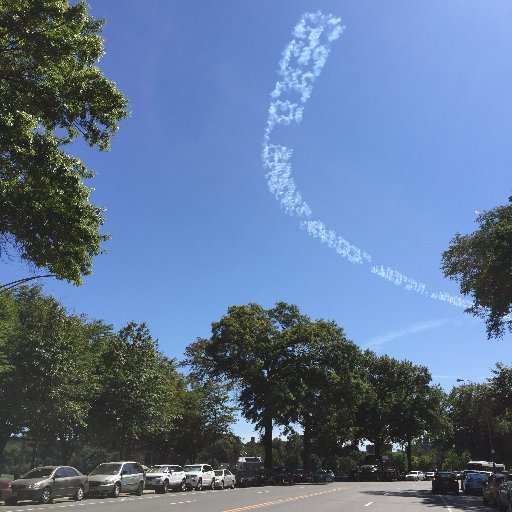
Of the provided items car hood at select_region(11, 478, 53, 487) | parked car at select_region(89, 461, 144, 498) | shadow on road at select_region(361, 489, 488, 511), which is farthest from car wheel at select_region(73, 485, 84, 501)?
shadow on road at select_region(361, 489, 488, 511)

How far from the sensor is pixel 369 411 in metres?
74.9

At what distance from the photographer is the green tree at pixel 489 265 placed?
1250 inches

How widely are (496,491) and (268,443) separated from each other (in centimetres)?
2586

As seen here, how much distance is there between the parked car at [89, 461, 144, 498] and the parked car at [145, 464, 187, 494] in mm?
1908

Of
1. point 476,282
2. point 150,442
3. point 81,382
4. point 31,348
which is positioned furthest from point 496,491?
point 150,442

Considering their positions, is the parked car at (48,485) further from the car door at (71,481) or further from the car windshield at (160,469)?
the car windshield at (160,469)

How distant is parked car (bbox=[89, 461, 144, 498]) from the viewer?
26.6m

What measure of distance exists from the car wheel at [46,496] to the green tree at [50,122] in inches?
404

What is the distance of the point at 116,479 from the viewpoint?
27.1 meters

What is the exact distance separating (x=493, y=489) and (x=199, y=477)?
58.8 feet

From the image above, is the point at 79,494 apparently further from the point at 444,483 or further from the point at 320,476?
the point at 320,476

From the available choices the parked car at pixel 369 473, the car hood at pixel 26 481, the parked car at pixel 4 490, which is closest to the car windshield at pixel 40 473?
the car hood at pixel 26 481

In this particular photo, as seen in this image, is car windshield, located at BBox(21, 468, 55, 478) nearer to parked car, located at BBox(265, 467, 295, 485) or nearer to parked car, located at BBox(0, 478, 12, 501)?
parked car, located at BBox(0, 478, 12, 501)

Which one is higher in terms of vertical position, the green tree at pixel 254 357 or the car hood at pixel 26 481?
the green tree at pixel 254 357
